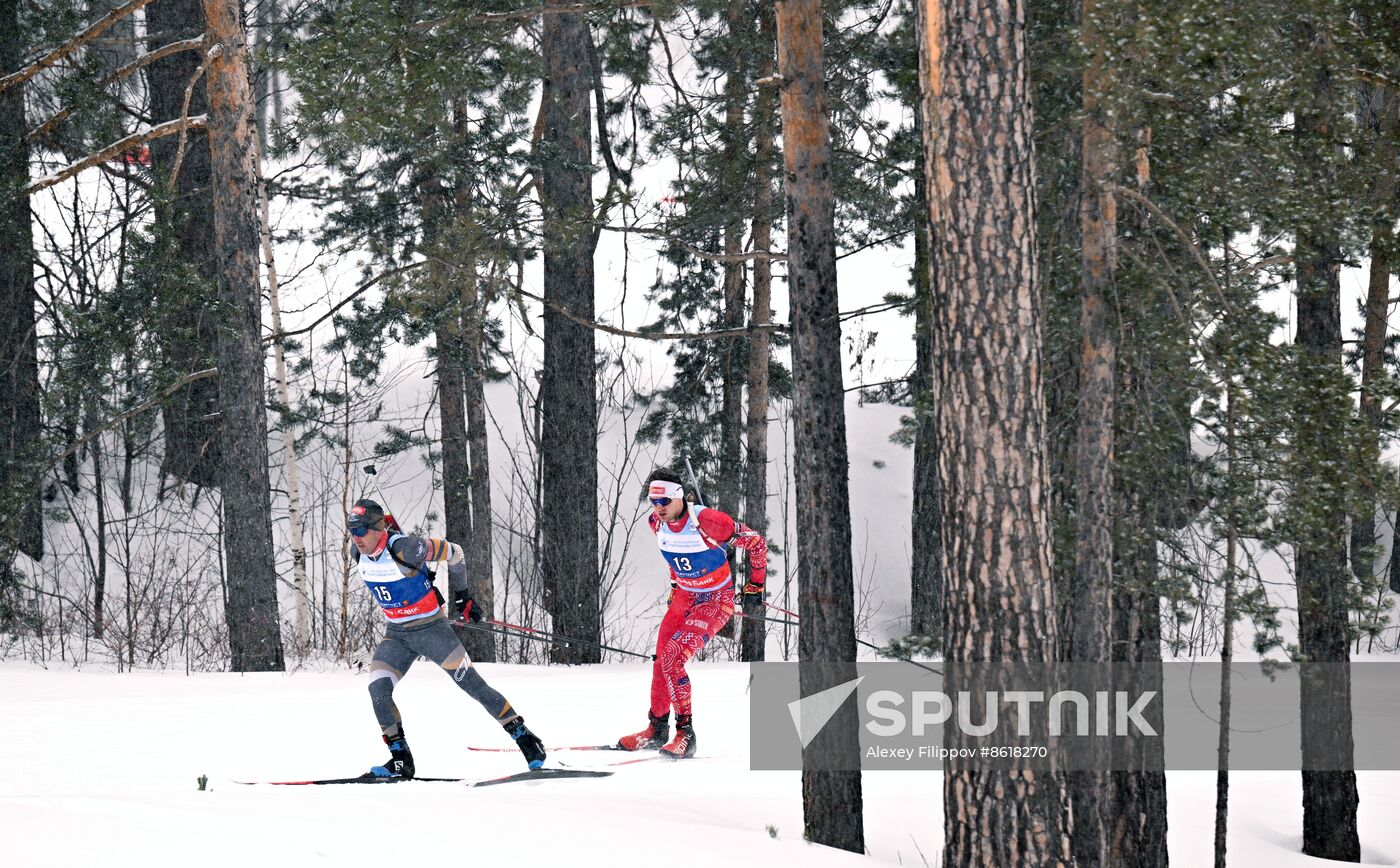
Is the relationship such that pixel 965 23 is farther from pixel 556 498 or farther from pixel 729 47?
pixel 556 498

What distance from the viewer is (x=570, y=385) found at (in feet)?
46.3

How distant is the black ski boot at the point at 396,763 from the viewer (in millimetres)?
7781

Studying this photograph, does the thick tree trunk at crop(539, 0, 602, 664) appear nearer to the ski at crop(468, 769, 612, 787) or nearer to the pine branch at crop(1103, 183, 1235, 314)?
the ski at crop(468, 769, 612, 787)

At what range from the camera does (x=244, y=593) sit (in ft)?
41.7

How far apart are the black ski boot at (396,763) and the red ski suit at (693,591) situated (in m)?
2.07

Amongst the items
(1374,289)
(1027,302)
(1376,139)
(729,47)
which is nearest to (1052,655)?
(1027,302)

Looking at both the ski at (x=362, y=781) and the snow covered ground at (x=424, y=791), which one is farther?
the ski at (x=362, y=781)

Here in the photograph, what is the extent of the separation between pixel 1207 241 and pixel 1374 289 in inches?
389

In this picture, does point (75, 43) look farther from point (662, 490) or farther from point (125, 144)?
point (662, 490)

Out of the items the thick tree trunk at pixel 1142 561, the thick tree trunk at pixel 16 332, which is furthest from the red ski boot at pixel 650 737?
the thick tree trunk at pixel 16 332

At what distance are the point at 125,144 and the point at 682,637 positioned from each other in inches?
337

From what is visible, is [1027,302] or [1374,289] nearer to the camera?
[1027,302]

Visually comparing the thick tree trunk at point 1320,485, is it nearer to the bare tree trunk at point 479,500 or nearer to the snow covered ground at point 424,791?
the snow covered ground at point 424,791

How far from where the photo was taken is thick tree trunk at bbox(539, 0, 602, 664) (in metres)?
13.8
